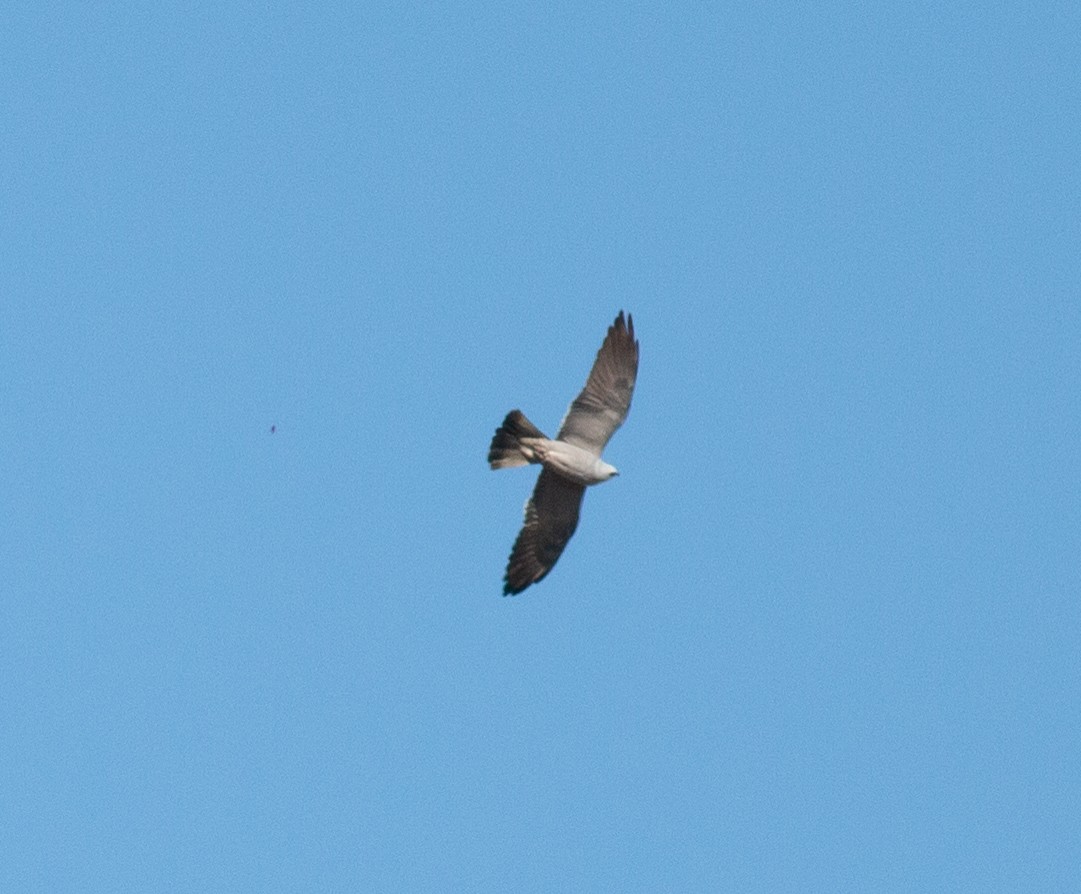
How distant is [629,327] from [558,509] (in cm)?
306

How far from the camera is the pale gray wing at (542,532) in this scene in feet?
145

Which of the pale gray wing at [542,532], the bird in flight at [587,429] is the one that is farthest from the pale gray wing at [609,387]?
the pale gray wing at [542,532]

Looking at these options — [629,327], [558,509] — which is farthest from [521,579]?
[629,327]

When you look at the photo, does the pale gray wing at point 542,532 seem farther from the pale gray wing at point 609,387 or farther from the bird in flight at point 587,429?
the pale gray wing at point 609,387

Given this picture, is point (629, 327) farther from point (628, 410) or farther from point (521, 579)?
point (521, 579)

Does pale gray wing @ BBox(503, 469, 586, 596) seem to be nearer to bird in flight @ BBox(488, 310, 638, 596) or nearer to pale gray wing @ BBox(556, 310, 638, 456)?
bird in flight @ BBox(488, 310, 638, 596)

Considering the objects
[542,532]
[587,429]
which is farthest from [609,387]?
[542,532]

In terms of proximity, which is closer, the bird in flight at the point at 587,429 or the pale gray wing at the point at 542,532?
the bird in flight at the point at 587,429

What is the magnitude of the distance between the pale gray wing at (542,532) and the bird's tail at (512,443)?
2.49 feet

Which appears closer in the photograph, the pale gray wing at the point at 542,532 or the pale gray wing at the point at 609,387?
the pale gray wing at the point at 609,387

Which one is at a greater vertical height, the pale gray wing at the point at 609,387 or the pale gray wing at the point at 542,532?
the pale gray wing at the point at 609,387

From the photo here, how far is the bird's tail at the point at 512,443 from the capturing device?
4312 cm

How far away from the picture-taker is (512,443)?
43.3 m

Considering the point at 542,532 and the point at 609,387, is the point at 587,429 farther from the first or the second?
the point at 542,532
